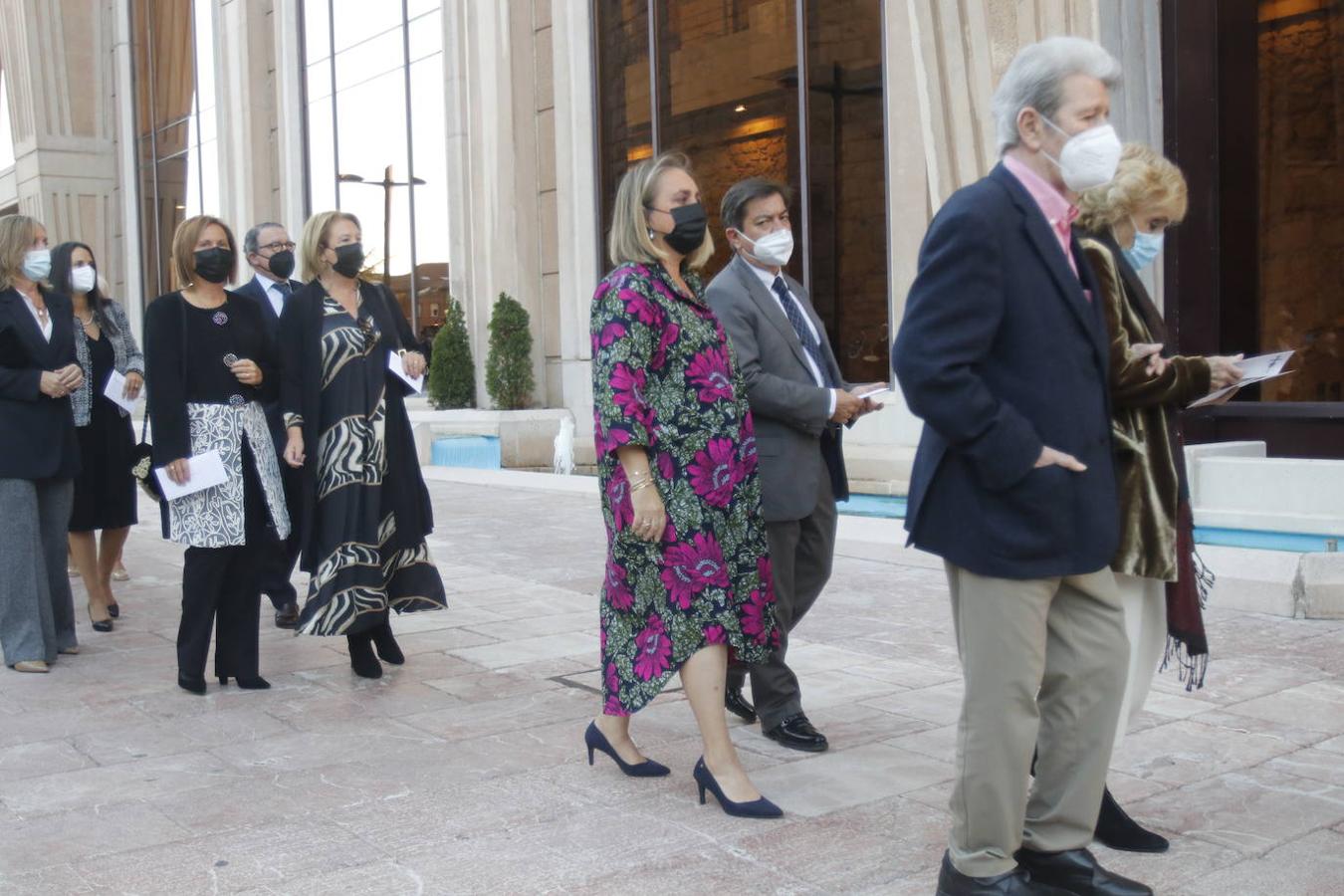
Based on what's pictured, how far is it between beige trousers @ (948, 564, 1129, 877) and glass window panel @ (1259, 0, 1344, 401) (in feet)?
23.8

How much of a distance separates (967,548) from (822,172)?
10829 millimetres

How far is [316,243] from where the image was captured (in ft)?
19.0

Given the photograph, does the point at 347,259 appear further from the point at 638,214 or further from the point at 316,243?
the point at 638,214

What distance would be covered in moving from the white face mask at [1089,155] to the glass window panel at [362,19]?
18955 millimetres

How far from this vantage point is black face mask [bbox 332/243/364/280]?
574cm

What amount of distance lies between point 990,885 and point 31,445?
4.67 metres

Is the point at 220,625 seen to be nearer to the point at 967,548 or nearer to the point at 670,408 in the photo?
the point at 670,408

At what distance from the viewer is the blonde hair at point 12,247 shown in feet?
20.3

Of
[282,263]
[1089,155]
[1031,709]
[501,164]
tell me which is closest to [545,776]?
[1031,709]

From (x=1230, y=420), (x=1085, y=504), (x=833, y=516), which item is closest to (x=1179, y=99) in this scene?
(x=1230, y=420)

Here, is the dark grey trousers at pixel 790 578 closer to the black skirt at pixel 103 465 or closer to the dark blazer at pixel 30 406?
the dark blazer at pixel 30 406

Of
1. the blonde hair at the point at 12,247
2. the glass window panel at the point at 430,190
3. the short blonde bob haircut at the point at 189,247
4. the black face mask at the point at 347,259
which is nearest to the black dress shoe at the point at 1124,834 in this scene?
the black face mask at the point at 347,259

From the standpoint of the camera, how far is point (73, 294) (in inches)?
273

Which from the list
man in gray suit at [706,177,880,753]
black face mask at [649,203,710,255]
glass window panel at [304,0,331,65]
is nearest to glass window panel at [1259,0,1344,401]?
man in gray suit at [706,177,880,753]
